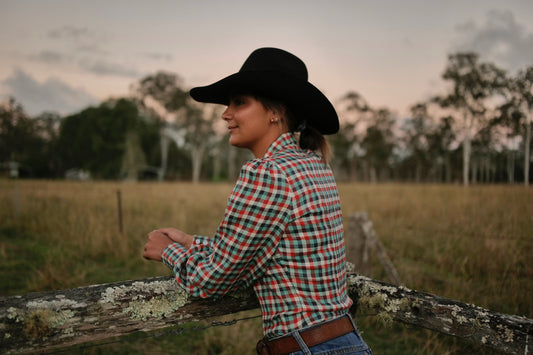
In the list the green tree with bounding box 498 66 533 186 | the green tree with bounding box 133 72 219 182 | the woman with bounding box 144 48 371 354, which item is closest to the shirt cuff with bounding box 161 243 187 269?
→ the woman with bounding box 144 48 371 354

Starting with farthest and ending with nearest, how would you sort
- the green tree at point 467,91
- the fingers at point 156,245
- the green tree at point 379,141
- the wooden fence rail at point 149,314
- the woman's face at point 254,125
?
the green tree at point 379,141 → the green tree at point 467,91 → the woman's face at point 254,125 → the fingers at point 156,245 → the wooden fence rail at point 149,314

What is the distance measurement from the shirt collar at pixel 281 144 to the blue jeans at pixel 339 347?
0.72 metres

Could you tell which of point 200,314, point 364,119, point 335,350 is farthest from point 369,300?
point 364,119

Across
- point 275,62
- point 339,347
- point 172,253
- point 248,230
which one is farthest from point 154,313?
point 275,62

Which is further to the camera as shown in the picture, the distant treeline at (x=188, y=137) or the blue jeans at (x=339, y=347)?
the distant treeline at (x=188, y=137)

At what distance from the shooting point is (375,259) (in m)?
4.92

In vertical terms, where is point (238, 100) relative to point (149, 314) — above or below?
above

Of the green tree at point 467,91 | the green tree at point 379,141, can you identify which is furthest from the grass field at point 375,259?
the green tree at point 379,141

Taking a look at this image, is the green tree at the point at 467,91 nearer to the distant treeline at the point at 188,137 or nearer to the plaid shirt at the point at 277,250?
the distant treeline at the point at 188,137

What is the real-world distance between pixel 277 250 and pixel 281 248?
0.02 meters

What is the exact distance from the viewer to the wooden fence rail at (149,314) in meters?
1.09

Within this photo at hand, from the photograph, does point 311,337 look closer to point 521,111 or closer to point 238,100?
point 238,100

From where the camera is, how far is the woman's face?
153 cm

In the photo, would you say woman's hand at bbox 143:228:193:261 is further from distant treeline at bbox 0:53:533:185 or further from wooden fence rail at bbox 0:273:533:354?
distant treeline at bbox 0:53:533:185
